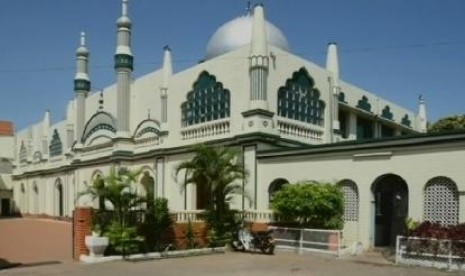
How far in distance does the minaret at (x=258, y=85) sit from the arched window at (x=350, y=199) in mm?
4152

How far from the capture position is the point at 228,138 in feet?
71.5

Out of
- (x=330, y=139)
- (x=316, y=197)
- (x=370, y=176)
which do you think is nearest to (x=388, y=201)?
(x=370, y=176)

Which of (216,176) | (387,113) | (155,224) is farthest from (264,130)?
(387,113)

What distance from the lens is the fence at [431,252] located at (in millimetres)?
13641

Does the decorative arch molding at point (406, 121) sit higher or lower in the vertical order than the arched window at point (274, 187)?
higher

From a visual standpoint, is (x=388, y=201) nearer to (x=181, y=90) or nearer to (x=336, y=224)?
(x=336, y=224)

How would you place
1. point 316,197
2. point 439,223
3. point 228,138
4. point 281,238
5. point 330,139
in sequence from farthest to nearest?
point 330,139 < point 228,138 < point 281,238 < point 316,197 < point 439,223

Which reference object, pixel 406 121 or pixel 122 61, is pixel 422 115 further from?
pixel 122 61

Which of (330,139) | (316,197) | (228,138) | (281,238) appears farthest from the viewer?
(330,139)

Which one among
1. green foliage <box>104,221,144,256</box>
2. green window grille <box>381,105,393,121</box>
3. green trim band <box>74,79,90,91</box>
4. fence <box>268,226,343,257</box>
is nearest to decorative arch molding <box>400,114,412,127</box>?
green window grille <box>381,105,393,121</box>

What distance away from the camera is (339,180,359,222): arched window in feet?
58.4

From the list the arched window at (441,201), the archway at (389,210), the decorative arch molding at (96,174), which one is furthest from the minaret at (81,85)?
the arched window at (441,201)

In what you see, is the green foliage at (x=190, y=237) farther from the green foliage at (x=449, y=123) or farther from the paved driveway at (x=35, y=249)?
the green foliage at (x=449, y=123)

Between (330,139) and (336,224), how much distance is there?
7424mm
